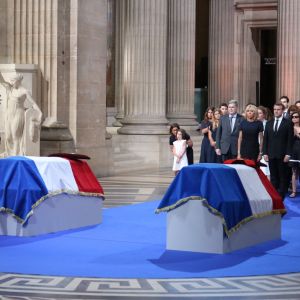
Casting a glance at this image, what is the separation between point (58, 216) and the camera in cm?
1230

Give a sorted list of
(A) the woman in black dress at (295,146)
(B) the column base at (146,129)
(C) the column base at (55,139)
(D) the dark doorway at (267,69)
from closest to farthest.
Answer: (A) the woman in black dress at (295,146), (C) the column base at (55,139), (B) the column base at (146,129), (D) the dark doorway at (267,69)

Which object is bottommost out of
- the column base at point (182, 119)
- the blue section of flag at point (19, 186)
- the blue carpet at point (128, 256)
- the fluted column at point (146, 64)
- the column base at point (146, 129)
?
the blue carpet at point (128, 256)

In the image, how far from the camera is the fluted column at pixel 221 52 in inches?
1344

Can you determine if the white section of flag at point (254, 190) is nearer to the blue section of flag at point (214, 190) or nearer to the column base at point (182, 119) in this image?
the blue section of flag at point (214, 190)

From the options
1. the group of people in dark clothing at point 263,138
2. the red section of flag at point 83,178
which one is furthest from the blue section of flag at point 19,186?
the group of people in dark clothing at point 263,138

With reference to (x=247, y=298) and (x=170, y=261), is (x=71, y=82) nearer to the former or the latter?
(x=170, y=261)

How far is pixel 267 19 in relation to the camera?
116ft

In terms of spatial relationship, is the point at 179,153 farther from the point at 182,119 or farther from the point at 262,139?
the point at 182,119

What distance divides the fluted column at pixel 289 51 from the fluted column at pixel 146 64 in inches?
211

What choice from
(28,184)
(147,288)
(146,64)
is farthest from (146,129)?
(147,288)

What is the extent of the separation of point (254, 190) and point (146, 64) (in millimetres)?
15065

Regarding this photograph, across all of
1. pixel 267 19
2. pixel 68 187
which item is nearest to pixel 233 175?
pixel 68 187

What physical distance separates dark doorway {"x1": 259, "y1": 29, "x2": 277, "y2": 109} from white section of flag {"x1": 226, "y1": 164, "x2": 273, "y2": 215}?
27.2 meters

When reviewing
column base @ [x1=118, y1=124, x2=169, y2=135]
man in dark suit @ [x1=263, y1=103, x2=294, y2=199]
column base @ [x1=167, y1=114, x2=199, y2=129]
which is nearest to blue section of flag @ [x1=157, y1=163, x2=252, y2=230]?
man in dark suit @ [x1=263, y1=103, x2=294, y2=199]
